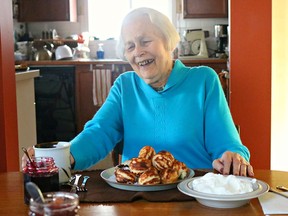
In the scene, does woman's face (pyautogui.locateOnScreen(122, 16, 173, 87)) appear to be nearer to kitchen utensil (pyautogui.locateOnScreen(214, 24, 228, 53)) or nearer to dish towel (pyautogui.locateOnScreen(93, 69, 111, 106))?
dish towel (pyautogui.locateOnScreen(93, 69, 111, 106))

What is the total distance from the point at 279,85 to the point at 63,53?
126 inches

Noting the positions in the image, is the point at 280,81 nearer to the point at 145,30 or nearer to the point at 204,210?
the point at 145,30

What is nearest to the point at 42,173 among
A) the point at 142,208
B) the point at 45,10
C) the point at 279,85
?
the point at 142,208

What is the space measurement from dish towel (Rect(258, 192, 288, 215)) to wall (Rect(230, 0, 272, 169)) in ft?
5.42

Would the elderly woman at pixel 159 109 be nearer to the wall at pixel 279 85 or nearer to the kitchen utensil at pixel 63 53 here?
the wall at pixel 279 85

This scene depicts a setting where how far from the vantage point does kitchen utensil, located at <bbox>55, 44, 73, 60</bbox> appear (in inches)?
228

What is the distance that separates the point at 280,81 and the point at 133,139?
5.07 ft

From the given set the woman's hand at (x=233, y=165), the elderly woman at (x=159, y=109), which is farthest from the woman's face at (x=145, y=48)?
the woman's hand at (x=233, y=165)

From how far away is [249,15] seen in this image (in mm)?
2895

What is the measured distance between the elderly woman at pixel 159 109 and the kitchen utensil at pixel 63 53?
386 centimetres

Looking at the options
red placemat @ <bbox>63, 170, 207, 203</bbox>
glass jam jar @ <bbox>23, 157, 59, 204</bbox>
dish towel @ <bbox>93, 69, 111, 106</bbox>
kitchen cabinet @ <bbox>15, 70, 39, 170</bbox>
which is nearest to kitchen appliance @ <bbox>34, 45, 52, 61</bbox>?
dish towel @ <bbox>93, 69, 111, 106</bbox>

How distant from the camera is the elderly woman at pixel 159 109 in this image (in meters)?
1.90

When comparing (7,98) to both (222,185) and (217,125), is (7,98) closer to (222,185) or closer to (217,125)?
(217,125)

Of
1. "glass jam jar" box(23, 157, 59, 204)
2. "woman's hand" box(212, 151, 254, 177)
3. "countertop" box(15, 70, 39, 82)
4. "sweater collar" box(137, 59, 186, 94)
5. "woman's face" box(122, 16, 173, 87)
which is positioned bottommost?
"woman's hand" box(212, 151, 254, 177)
